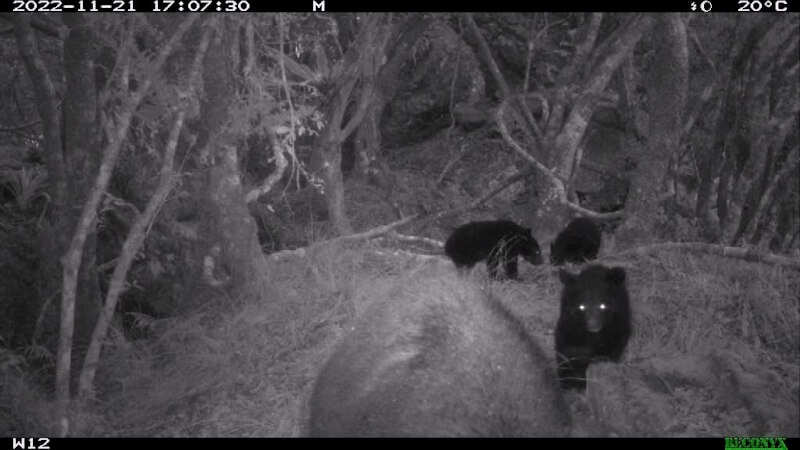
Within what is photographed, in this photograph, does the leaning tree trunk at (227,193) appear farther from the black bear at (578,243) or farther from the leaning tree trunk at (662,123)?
the leaning tree trunk at (662,123)

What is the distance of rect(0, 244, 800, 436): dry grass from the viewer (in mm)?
4500

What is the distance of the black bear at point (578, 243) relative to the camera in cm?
676

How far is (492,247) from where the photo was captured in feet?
23.1

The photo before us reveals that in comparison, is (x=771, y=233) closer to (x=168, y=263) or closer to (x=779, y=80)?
(x=779, y=80)

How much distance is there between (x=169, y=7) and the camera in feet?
16.7

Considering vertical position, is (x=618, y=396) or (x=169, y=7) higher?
(x=169, y=7)

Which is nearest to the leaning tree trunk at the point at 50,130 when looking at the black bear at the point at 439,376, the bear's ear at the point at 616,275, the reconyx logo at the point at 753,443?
the black bear at the point at 439,376

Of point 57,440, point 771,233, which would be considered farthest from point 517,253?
point 57,440

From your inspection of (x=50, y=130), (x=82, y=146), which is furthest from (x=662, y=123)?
(x=50, y=130)

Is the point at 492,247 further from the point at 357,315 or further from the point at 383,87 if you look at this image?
the point at 383,87

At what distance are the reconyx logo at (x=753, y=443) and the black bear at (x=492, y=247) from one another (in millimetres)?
3077

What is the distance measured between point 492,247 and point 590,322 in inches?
98.2

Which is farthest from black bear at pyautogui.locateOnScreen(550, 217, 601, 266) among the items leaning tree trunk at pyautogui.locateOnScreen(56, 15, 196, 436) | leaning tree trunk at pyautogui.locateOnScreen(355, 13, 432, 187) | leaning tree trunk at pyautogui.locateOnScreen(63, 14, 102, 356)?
leaning tree trunk at pyautogui.locateOnScreen(63, 14, 102, 356)

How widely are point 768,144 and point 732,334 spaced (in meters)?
2.03
